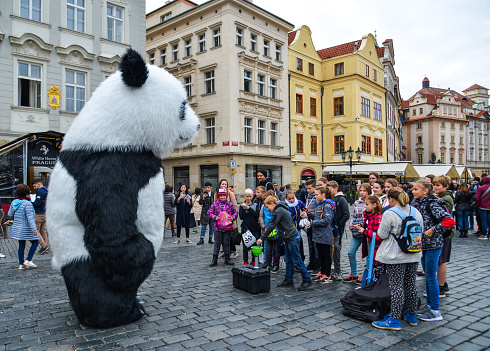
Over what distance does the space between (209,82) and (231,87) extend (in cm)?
→ 243

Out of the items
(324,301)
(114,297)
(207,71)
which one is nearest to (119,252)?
(114,297)

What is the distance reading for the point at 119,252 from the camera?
3.79 m

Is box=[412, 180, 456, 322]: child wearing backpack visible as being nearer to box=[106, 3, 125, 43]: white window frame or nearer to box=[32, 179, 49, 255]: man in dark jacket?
box=[32, 179, 49, 255]: man in dark jacket

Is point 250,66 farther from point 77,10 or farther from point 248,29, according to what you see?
point 77,10

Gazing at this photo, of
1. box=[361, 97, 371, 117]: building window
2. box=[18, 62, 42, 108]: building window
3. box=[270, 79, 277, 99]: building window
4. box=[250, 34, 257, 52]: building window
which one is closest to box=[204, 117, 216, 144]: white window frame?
box=[270, 79, 277, 99]: building window

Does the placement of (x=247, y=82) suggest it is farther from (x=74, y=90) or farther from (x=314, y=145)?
(x=74, y=90)

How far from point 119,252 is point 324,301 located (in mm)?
3119

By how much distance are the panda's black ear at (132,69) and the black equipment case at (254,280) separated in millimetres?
3282

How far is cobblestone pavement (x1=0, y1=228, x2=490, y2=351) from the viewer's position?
3.82 meters

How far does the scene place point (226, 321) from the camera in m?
4.47

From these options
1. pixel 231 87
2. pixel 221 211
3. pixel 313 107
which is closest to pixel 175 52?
pixel 231 87

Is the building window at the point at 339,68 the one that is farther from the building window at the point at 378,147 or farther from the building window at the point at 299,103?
the building window at the point at 378,147

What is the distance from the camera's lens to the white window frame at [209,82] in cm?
2545

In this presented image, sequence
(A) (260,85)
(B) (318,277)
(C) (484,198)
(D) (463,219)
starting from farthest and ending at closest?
(A) (260,85) → (D) (463,219) → (C) (484,198) → (B) (318,277)
